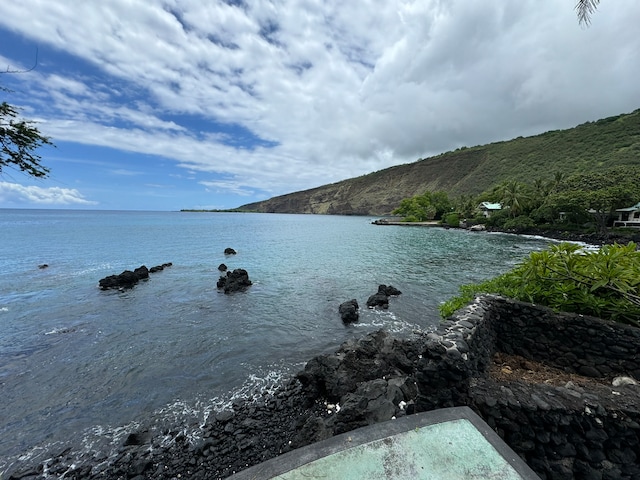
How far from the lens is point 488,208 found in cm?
7431

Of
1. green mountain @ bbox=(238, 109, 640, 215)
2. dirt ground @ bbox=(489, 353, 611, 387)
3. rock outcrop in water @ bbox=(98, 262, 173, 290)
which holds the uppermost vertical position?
green mountain @ bbox=(238, 109, 640, 215)

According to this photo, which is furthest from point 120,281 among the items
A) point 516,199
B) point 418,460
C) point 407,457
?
point 516,199

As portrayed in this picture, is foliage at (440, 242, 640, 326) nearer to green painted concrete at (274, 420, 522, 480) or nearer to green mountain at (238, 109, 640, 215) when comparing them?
green painted concrete at (274, 420, 522, 480)

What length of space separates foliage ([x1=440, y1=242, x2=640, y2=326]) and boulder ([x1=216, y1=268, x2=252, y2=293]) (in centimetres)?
1570

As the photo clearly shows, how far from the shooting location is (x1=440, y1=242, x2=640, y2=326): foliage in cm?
611

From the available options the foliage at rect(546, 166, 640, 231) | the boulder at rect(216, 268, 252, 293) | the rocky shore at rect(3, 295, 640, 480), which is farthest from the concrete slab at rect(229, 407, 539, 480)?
the foliage at rect(546, 166, 640, 231)

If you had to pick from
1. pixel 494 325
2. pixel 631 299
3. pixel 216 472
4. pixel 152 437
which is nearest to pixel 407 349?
pixel 494 325

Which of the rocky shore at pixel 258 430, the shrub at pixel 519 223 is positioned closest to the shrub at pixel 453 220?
the shrub at pixel 519 223

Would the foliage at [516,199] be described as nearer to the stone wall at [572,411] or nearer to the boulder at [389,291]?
the boulder at [389,291]

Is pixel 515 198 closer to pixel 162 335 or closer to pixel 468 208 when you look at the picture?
pixel 468 208

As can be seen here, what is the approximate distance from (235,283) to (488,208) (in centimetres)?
7428

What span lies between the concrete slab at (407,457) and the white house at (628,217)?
188 feet

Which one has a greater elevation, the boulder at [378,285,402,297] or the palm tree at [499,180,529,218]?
the palm tree at [499,180,529,218]

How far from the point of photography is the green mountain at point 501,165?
3314 inches
